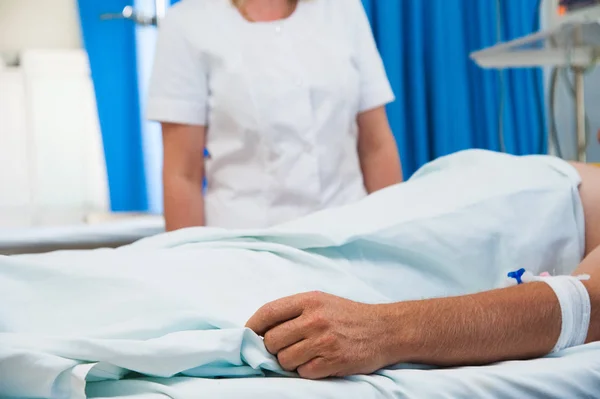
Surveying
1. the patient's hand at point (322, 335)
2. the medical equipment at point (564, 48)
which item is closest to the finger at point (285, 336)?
the patient's hand at point (322, 335)

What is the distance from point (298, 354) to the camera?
→ 829 mm

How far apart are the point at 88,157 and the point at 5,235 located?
96cm

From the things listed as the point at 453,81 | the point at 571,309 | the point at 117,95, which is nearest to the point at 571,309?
the point at 571,309

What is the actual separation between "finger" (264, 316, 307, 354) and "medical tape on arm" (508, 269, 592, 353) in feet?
1.22

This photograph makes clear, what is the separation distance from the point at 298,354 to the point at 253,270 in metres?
0.24

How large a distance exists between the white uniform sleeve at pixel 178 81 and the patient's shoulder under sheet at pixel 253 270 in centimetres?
56

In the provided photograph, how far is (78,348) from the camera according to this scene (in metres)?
0.77

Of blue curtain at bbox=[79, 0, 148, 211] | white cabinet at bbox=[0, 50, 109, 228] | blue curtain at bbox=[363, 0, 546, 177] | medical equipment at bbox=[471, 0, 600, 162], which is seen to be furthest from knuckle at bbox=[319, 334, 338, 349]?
white cabinet at bbox=[0, 50, 109, 228]

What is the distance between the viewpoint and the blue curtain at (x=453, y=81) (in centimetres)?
246

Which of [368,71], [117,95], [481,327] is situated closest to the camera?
[481,327]

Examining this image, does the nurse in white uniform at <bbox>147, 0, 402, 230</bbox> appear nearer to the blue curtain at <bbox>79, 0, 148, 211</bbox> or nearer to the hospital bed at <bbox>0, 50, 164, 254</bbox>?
the blue curtain at <bbox>79, 0, 148, 211</bbox>

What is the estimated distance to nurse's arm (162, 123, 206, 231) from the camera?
1.73 metres

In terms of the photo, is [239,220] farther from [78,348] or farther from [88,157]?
[88,157]

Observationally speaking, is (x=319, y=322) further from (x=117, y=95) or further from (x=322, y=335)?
(x=117, y=95)
